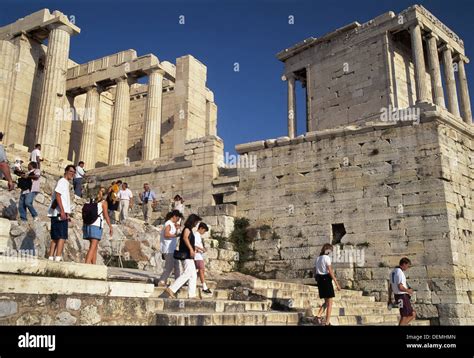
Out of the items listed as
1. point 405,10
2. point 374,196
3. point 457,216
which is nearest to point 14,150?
point 374,196

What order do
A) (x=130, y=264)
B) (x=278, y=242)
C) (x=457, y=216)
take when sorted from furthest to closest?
(x=278, y=242) < (x=457, y=216) < (x=130, y=264)

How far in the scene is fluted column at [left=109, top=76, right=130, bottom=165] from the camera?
26312 millimetres

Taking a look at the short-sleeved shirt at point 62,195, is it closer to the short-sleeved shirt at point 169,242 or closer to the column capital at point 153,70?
the short-sleeved shirt at point 169,242

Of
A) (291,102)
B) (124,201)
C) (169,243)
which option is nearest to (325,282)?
(169,243)

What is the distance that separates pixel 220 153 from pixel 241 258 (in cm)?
411

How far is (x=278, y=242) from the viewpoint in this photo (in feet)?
44.6

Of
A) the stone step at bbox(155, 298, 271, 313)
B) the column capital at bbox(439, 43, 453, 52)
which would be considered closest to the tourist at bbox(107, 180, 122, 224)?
the stone step at bbox(155, 298, 271, 313)

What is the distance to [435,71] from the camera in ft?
74.9

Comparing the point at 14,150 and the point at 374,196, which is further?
the point at 14,150

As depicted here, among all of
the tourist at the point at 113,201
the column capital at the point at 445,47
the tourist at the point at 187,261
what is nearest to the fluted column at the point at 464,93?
the column capital at the point at 445,47

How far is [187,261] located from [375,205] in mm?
6726

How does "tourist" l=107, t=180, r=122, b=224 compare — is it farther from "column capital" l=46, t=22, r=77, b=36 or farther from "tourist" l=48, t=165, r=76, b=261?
"column capital" l=46, t=22, r=77, b=36

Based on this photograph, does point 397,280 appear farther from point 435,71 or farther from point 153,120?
point 153,120
